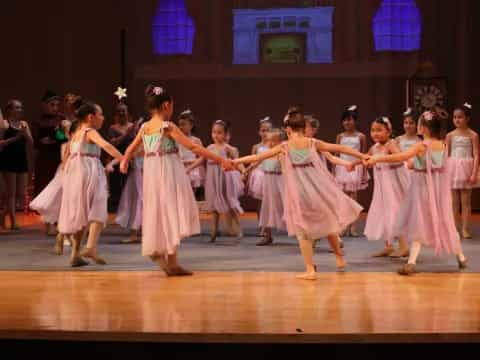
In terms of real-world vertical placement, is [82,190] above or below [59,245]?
above

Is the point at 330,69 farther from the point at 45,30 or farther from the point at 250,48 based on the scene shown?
the point at 45,30

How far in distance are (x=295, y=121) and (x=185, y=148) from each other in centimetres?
368

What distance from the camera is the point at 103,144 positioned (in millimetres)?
5816

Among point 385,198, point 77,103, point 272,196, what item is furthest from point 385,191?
point 77,103

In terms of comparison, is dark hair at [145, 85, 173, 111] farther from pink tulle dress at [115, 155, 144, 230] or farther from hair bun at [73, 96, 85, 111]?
pink tulle dress at [115, 155, 144, 230]

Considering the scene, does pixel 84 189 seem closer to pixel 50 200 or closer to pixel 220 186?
pixel 50 200

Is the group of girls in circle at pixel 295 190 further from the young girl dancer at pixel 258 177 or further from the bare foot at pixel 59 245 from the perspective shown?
the young girl dancer at pixel 258 177

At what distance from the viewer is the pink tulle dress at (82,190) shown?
5.86 meters

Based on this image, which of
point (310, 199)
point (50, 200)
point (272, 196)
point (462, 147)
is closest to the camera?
point (310, 199)

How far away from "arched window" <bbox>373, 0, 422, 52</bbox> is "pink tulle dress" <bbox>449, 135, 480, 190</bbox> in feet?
12.4

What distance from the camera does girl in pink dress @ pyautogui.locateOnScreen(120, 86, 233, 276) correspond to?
5.29m

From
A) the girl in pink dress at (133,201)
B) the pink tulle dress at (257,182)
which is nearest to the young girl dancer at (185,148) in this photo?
the pink tulle dress at (257,182)

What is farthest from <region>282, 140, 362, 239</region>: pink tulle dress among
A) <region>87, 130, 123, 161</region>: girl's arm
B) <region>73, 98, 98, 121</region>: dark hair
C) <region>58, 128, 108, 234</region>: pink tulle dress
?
<region>73, 98, 98, 121</region>: dark hair

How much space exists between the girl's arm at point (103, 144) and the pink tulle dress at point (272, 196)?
7.11 feet
